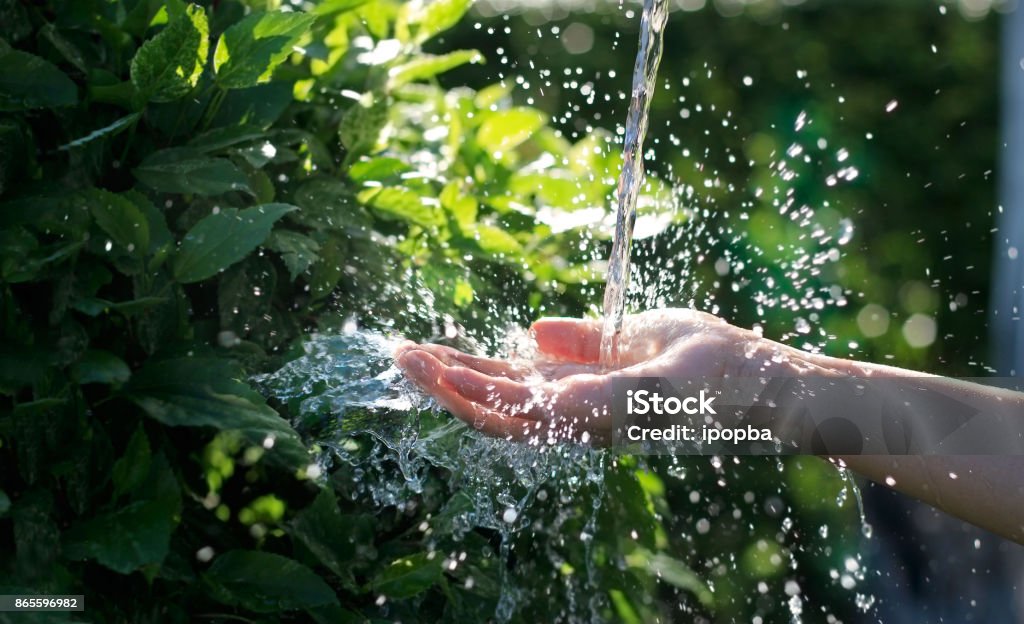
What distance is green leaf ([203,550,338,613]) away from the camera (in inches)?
42.7

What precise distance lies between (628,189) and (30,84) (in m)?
0.89

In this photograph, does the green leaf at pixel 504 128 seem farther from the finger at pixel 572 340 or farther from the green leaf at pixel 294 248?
the green leaf at pixel 294 248

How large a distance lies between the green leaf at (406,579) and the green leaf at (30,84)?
1.94ft

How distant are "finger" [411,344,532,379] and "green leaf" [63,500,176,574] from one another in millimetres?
469

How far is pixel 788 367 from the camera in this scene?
5.00 feet

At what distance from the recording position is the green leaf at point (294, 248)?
48.3 inches

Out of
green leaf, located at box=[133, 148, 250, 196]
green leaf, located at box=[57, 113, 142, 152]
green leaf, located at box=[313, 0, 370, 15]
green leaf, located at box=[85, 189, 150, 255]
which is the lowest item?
green leaf, located at box=[85, 189, 150, 255]

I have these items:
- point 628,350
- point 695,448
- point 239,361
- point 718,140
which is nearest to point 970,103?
point 718,140

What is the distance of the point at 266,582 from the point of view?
1097 mm

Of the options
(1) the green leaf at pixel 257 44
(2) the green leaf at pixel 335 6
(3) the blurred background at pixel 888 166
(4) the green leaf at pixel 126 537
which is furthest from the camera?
(3) the blurred background at pixel 888 166

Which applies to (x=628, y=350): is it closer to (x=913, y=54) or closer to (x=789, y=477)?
(x=789, y=477)

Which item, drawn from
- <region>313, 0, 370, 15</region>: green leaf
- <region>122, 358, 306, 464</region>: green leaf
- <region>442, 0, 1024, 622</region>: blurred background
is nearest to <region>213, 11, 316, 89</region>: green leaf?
<region>313, 0, 370, 15</region>: green leaf

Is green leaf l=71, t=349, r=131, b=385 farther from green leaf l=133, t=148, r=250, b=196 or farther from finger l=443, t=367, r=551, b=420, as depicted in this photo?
finger l=443, t=367, r=551, b=420

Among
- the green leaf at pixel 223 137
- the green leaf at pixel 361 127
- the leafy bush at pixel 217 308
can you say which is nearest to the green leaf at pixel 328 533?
the leafy bush at pixel 217 308
